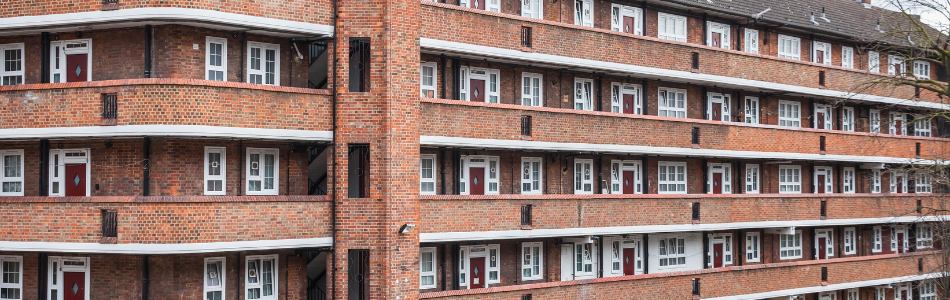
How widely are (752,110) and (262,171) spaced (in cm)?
1914

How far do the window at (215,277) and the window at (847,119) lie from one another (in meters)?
26.2

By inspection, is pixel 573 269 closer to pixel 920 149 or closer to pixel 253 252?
pixel 253 252

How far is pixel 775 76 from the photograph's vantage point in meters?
33.0

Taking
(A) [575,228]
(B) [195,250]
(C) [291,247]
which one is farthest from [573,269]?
(B) [195,250]

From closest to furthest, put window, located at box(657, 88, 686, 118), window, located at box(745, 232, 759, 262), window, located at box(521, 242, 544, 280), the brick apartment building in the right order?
1. the brick apartment building
2. window, located at box(521, 242, 544, 280)
3. window, located at box(657, 88, 686, 118)
4. window, located at box(745, 232, 759, 262)

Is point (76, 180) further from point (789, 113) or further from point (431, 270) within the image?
point (789, 113)

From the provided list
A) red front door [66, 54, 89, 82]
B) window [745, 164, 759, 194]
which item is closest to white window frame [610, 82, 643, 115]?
window [745, 164, 759, 194]

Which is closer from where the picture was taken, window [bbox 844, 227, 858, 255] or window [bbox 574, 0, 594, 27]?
window [bbox 574, 0, 594, 27]

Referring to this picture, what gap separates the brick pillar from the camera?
22.1 m

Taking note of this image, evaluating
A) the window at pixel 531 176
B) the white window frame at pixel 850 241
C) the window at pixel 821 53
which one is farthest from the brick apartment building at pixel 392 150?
the white window frame at pixel 850 241

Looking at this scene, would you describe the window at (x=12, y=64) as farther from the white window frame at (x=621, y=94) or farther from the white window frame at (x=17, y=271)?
the white window frame at (x=621, y=94)

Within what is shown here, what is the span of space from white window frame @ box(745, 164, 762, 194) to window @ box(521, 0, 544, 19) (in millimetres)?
10965

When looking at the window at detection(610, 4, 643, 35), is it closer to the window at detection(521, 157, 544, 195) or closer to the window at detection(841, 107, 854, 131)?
the window at detection(521, 157, 544, 195)

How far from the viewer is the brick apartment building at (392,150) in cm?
2083
